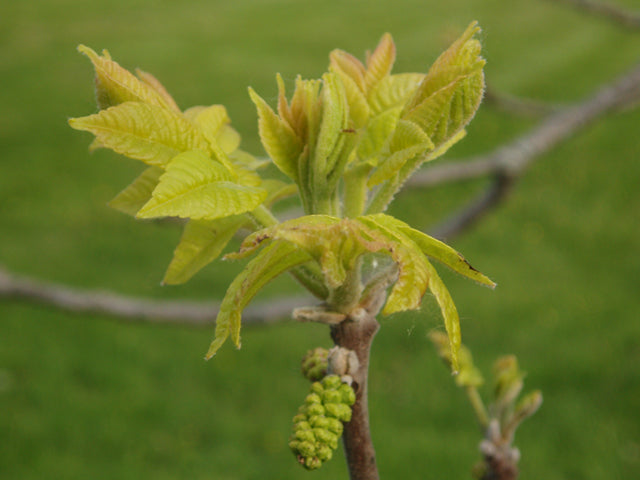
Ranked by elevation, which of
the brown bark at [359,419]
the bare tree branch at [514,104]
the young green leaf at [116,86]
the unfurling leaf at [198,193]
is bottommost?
the bare tree branch at [514,104]

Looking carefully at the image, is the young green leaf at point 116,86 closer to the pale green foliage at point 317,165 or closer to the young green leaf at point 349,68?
the pale green foliage at point 317,165

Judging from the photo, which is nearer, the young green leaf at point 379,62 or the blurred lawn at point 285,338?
the young green leaf at point 379,62

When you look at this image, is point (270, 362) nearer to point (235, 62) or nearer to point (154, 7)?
point (235, 62)

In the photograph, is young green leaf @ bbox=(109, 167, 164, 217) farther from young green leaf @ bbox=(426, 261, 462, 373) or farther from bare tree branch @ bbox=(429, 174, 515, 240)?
bare tree branch @ bbox=(429, 174, 515, 240)

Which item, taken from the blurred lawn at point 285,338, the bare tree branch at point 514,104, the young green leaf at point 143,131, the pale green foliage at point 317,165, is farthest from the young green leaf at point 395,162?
the bare tree branch at point 514,104

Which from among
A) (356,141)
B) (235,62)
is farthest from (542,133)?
(235,62)

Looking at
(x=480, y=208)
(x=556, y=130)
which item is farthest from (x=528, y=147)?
(x=480, y=208)

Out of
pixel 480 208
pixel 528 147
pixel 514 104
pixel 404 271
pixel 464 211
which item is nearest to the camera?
pixel 404 271

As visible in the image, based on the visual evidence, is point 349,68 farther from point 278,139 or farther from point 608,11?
point 608,11
